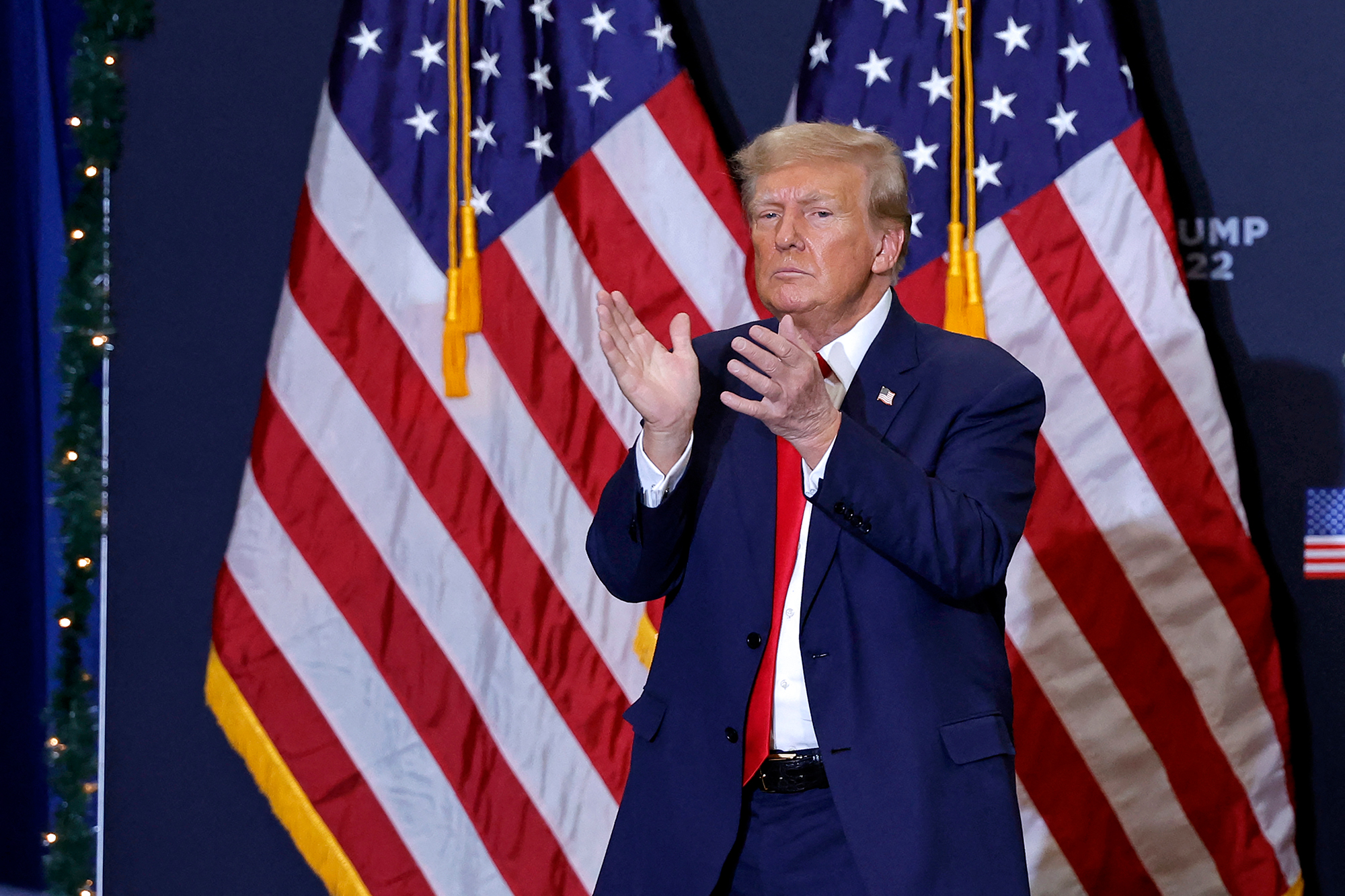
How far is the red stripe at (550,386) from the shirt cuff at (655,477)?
A: 149cm

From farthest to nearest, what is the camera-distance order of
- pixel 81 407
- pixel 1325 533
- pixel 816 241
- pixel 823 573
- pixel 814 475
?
pixel 81 407, pixel 1325 533, pixel 816 241, pixel 823 573, pixel 814 475

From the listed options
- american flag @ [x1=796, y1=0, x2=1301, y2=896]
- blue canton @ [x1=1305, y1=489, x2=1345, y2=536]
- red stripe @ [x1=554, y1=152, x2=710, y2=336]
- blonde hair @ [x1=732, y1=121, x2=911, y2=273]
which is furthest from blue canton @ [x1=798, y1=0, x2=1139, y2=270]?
blonde hair @ [x1=732, y1=121, x2=911, y2=273]

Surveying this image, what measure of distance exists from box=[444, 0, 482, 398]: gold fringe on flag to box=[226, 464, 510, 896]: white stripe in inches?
22.7

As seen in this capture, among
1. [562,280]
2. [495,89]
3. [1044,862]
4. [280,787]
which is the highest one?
[495,89]

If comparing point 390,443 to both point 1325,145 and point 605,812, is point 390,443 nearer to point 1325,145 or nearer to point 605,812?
point 605,812

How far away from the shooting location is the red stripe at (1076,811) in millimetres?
2941

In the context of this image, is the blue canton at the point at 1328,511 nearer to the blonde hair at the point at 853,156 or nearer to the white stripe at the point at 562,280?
the white stripe at the point at 562,280

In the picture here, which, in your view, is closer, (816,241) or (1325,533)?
(816,241)

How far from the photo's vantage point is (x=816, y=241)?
66.6 inches

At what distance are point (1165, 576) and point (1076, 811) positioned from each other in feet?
1.84

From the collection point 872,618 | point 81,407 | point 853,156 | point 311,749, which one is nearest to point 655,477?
point 872,618

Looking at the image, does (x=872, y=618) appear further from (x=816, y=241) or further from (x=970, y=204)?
(x=970, y=204)

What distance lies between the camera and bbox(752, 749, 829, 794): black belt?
1.55 metres

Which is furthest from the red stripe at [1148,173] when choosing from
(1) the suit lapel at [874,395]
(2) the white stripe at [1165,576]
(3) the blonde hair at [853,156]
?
(1) the suit lapel at [874,395]
